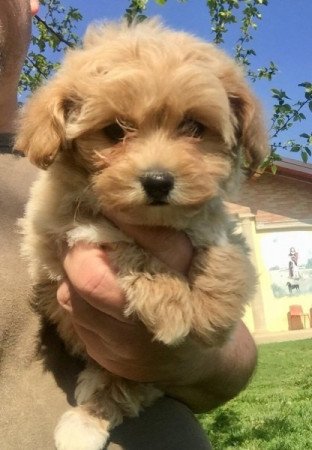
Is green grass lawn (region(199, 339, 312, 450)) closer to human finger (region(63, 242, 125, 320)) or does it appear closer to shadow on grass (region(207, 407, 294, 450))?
shadow on grass (region(207, 407, 294, 450))

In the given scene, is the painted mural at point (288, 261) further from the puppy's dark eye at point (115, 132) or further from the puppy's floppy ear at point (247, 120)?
the puppy's dark eye at point (115, 132)

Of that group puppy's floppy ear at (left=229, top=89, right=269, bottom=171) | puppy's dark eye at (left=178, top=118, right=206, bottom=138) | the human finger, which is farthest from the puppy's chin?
puppy's floppy ear at (left=229, top=89, right=269, bottom=171)

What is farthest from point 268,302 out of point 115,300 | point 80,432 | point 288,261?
point 115,300

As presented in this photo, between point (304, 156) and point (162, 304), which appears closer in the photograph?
point (162, 304)

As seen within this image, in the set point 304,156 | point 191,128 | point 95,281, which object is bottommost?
point 95,281

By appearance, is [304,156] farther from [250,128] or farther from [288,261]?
[288,261]

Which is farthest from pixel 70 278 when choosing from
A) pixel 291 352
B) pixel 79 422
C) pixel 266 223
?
pixel 266 223

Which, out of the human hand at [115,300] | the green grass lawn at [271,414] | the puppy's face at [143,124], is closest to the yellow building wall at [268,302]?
the green grass lawn at [271,414]

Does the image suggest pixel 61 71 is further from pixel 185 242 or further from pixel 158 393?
pixel 158 393

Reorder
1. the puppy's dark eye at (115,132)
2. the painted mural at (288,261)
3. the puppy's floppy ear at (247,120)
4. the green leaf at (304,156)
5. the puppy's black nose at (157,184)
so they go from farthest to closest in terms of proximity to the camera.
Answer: the painted mural at (288,261) < the green leaf at (304,156) < the puppy's floppy ear at (247,120) < the puppy's dark eye at (115,132) < the puppy's black nose at (157,184)
